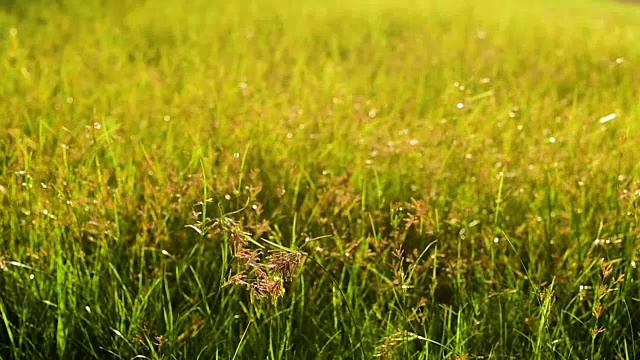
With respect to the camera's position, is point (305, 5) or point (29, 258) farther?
point (305, 5)

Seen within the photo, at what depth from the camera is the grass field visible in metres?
1.32

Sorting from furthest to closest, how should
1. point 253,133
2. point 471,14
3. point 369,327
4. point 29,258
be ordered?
point 471,14 → point 253,133 → point 29,258 → point 369,327

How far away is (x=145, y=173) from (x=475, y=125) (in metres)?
1.08

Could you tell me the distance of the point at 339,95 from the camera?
265cm

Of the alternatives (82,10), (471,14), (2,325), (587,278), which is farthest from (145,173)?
(471,14)

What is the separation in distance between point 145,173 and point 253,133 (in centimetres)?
39

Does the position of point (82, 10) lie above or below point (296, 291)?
above

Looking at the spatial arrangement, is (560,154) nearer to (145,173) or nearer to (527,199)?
(527,199)

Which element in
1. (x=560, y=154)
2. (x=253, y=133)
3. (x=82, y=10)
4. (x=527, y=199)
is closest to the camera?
(x=527, y=199)

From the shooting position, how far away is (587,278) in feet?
4.79

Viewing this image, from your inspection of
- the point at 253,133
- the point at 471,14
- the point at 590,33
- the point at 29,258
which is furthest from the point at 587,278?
the point at 471,14

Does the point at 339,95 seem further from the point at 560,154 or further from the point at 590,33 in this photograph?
the point at 590,33

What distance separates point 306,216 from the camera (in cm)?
168

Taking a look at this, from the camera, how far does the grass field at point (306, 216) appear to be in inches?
52.1
